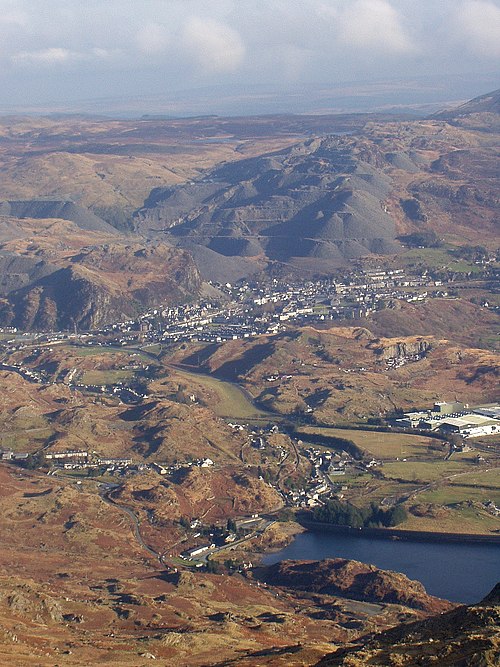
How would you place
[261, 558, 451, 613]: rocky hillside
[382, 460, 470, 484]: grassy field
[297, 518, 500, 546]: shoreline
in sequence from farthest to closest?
[382, 460, 470, 484]: grassy field, [297, 518, 500, 546]: shoreline, [261, 558, 451, 613]: rocky hillside

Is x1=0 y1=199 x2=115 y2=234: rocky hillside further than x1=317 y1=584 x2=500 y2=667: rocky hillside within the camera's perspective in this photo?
Yes

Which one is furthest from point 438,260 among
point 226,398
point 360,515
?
point 360,515

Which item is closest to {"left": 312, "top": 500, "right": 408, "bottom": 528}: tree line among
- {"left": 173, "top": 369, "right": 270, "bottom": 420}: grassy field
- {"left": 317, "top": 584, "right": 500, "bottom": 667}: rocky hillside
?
{"left": 173, "top": 369, "right": 270, "bottom": 420}: grassy field

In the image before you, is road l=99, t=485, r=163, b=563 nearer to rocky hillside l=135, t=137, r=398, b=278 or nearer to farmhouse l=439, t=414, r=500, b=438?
farmhouse l=439, t=414, r=500, b=438

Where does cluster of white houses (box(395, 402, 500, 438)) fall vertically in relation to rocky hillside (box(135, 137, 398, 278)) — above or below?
below


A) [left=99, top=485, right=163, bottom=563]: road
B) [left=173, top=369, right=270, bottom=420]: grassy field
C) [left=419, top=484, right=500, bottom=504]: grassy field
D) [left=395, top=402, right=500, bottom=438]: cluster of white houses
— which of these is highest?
[left=99, top=485, right=163, bottom=563]: road

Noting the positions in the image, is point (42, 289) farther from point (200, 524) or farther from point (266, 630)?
point (266, 630)

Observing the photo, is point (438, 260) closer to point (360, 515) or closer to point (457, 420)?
point (457, 420)

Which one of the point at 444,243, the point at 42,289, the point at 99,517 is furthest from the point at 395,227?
the point at 99,517

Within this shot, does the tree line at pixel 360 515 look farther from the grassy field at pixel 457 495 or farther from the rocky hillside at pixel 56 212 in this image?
the rocky hillside at pixel 56 212
